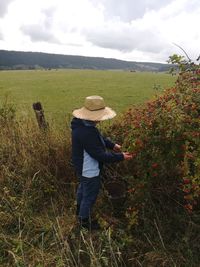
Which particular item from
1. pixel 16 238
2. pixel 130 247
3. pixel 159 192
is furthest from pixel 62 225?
Answer: pixel 159 192

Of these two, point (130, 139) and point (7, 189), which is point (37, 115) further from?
point (130, 139)

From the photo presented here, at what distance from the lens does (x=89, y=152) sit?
5.03 meters

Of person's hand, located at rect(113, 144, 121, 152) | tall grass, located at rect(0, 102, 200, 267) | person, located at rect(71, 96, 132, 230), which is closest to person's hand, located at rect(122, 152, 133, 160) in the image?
person, located at rect(71, 96, 132, 230)

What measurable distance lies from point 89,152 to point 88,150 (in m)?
0.03

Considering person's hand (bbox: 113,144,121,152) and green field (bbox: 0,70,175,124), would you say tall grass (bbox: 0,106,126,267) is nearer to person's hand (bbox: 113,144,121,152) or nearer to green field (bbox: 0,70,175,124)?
green field (bbox: 0,70,175,124)

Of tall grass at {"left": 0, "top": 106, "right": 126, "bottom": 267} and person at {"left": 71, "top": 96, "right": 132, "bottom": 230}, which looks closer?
tall grass at {"left": 0, "top": 106, "right": 126, "bottom": 267}

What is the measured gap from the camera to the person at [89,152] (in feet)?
16.4

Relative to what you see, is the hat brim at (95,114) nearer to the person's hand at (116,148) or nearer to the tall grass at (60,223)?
the person's hand at (116,148)

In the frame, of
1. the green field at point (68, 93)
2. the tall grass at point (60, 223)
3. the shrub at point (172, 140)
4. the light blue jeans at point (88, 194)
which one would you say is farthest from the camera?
the green field at point (68, 93)

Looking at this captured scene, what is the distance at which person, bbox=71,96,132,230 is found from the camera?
4.99 metres

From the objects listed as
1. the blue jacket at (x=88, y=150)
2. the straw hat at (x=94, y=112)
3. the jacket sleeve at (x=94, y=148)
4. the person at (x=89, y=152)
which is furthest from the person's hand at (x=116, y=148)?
the straw hat at (x=94, y=112)

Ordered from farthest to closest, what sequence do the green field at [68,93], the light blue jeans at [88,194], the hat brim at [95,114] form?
the green field at [68,93] < the light blue jeans at [88,194] < the hat brim at [95,114]

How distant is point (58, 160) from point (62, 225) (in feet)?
4.01

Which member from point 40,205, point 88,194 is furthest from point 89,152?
point 40,205
